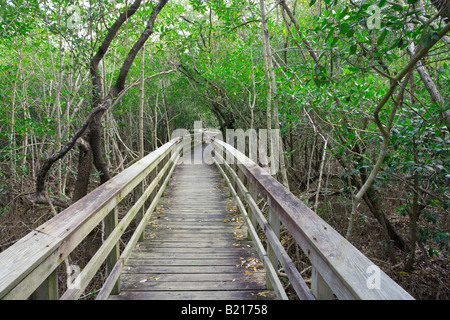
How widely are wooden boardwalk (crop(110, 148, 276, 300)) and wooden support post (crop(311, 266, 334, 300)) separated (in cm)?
113

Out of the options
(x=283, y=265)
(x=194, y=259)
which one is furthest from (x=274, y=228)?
(x=194, y=259)

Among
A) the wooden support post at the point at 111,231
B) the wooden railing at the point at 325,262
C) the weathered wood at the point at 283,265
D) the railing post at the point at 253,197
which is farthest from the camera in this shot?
the railing post at the point at 253,197

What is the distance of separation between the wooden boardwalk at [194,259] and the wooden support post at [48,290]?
1.21m

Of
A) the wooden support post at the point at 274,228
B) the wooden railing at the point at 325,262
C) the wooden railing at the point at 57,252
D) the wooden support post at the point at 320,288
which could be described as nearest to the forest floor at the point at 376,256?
the wooden railing at the point at 57,252

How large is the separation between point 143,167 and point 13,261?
93.0 inches

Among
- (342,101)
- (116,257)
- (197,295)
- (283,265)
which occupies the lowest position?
(197,295)

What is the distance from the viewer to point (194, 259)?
3166 mm

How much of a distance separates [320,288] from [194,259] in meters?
2.00

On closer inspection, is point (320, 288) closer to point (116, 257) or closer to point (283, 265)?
point (283, 265)

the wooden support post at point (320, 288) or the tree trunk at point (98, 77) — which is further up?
the tree trunk at point (98, 77)

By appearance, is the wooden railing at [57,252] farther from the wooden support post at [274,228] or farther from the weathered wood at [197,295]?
the wooden support post at [274,228]

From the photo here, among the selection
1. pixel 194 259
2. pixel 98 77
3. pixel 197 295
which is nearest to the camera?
pixel 197 295

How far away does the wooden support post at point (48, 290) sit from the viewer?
125cm
